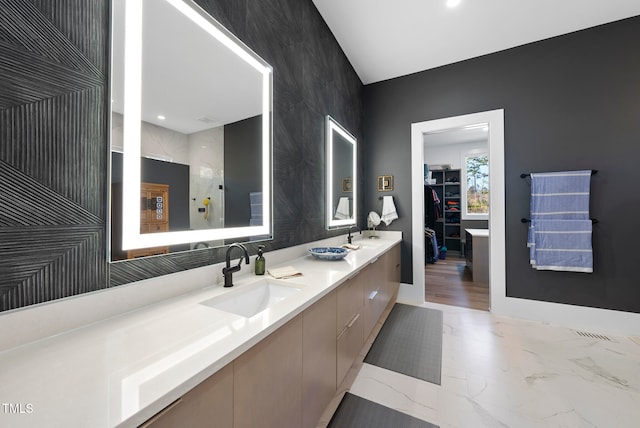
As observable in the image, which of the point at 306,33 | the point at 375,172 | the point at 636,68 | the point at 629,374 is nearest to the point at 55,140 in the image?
the point at 306,33

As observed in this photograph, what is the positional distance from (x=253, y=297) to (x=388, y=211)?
2.31 metres

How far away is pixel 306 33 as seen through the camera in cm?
197

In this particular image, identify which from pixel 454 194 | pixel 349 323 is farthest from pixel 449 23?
pixel 454 194

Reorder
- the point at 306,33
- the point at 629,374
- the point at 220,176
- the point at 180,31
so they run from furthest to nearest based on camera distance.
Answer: the point at 306,33
the point at 629,374
the point at 220,176
the point at 180,31

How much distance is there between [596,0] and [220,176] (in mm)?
3411

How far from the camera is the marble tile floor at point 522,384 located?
131 centimetres

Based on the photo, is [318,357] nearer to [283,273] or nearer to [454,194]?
[283,273]

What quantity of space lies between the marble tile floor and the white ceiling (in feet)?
9.68

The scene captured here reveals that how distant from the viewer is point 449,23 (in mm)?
2283

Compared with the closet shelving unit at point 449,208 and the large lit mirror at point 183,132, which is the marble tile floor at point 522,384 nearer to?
the large lit mirror at point 183,132

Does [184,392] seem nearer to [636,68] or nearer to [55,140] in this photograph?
[55,140]

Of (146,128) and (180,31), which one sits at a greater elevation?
(180,31)

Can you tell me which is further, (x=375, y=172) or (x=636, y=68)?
(x=375, y=172)

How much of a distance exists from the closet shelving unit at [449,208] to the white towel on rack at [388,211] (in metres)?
3.48
